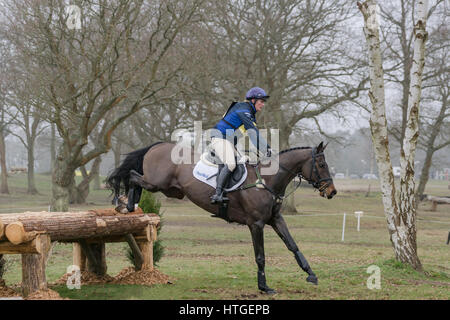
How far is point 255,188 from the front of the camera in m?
7.96

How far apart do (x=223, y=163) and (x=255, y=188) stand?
66cm

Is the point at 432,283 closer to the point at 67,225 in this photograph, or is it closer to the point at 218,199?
the point at 218,199

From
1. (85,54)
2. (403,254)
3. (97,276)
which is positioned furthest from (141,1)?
(403,254)

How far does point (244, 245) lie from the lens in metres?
17.3

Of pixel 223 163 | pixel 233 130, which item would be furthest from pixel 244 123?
pixel 223 163

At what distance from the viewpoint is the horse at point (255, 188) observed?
788cm

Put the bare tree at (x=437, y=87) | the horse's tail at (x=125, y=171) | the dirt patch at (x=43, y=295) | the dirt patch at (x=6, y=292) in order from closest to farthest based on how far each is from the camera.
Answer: the dirt patch at (x=43, y=295) → the dirt patch at (x=6, y=292) → the horse's tail at (x=125, y=171) → the bare tree at (x=437, y=87)

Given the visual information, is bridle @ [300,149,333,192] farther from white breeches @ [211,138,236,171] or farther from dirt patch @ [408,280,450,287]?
dirt patch @ [408,280,450,287]

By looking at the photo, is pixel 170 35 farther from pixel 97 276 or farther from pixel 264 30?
pixel 97 276

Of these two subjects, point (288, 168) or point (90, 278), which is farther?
point (90, 278)

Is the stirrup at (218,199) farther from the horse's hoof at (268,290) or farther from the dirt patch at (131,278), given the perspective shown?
the dirt patch at (131,278)

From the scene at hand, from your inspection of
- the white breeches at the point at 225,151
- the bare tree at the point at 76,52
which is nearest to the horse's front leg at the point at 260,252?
the white breeches at the point at 225,151

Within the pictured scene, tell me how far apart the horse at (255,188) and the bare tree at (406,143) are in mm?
2411

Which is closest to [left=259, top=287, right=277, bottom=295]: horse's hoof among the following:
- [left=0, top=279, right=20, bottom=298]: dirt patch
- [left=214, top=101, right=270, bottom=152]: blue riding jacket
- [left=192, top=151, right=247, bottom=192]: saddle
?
[left=192, top=151, right=247, bottom=192]: saddle
